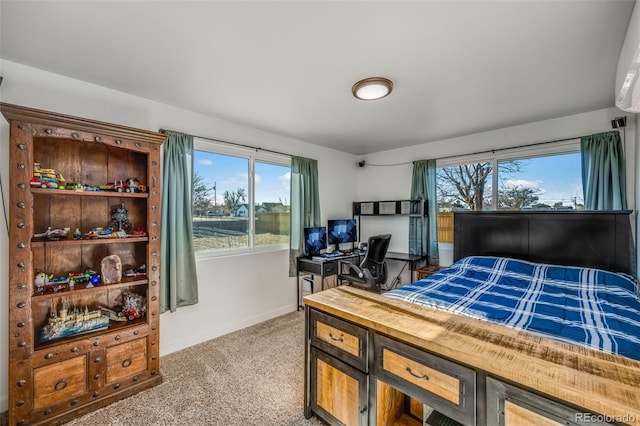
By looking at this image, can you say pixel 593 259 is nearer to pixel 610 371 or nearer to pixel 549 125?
pixel 549 125

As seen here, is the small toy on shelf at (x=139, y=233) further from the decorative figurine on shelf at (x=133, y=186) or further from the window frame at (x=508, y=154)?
the window frame at (x=508, y=154)

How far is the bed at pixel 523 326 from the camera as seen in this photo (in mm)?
892

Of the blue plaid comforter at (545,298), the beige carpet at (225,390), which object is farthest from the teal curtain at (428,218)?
the beige carpet at (225,390)

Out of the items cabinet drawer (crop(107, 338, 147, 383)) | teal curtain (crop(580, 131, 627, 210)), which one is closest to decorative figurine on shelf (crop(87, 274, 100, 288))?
cabinet drawer (crop(107, 338, 147, 383))

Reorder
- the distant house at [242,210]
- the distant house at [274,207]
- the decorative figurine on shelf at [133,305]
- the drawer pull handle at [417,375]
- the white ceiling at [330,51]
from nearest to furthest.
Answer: the drawer pull handle at [417,375] → the white ceiling at [330,51] → the decorative figurine on shelf at [133,305] → the distant house at [242,210] → the distant house at [274,207]

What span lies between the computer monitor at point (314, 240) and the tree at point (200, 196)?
1.31 m

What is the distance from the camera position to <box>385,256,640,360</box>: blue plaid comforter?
1.46 metres

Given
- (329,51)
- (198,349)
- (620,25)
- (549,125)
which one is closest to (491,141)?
(549,125)

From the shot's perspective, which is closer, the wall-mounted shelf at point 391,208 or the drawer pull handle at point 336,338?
the drawer pull handle at point 336,338

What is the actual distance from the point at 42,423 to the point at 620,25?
4216mm

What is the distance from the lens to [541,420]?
35.2 inches

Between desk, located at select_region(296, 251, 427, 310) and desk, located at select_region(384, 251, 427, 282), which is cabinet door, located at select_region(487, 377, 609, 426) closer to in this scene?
desk, located at select_region(296, 251, 427, 310)

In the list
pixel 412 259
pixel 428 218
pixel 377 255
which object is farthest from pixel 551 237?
pixel 377 255

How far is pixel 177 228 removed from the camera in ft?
8.69
